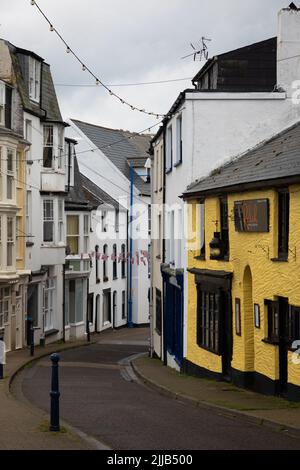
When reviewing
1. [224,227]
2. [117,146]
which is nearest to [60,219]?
[224,227]

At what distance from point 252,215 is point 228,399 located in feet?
14.1

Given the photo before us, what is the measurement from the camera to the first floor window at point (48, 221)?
Result: 4312 cm

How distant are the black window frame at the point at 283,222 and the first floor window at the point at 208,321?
15.9 feet

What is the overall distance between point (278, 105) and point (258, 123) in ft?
2.84

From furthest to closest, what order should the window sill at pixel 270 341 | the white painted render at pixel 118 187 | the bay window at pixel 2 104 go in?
the white painted render at pixel 118 187 → the bay window at pixel 2 104 → the window sill at pixel 270 341

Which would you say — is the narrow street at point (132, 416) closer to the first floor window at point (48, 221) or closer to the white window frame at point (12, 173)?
the white window frame at point (12, 173)

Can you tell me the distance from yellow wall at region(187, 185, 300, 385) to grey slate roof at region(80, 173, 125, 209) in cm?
2989

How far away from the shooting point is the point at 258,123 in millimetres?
28000

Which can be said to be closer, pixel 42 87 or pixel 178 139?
pixel 178 139

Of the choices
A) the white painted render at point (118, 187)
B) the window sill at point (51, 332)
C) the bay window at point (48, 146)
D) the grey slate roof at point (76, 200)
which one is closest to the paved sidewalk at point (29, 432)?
the window sill at point (51, 332)

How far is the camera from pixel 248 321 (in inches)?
909

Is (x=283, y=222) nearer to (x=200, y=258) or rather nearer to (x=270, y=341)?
(x=270, y=341)

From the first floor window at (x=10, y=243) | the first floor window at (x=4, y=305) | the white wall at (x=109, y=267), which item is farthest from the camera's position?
the white wall at (x=109, y=267)
